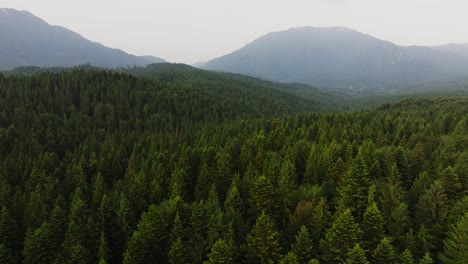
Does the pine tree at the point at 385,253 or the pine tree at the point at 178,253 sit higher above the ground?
the pine tree at the point at 385,253

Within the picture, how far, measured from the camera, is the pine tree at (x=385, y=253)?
39.9 m

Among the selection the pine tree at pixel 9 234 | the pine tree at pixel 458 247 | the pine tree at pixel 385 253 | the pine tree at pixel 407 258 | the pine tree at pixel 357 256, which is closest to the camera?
the pine tree at pixel 458 247

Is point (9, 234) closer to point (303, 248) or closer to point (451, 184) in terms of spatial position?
point (303, 248)

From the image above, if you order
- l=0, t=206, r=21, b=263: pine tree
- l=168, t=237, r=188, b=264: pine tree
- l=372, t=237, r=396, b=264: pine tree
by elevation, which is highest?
l=372, t=237, r=396, b=264: pine tree

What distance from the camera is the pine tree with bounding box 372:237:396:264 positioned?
131ft

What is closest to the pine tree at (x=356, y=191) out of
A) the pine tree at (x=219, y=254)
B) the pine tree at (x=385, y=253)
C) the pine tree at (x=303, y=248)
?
the pine tree at (x=303, y=248)

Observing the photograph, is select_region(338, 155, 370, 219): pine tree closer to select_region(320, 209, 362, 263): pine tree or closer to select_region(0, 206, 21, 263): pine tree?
select_region(320, 209, 362, 263): pine tree

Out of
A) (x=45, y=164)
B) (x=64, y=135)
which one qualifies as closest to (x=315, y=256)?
(x=45, y=164)

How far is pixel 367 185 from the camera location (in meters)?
55.6

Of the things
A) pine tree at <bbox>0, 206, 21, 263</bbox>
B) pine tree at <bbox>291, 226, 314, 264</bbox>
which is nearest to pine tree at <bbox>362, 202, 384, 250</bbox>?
pine tree at <bbox>291, 226, 314, 264</bbox>

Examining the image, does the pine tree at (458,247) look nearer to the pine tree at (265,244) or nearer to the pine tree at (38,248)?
the pine tree at (265,244)

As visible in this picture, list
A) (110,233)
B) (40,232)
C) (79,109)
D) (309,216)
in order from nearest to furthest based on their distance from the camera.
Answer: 1. (309,216)
2. (40,232)
3. (110,233)
4. (79,109)

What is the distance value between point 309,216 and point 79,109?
549 ft

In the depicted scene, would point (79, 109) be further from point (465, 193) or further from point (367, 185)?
point (465, 193)
